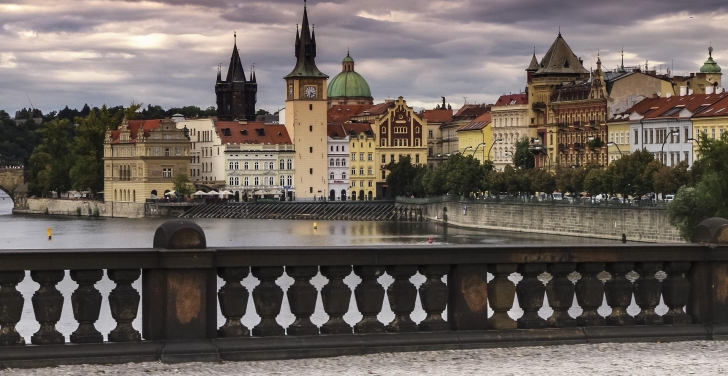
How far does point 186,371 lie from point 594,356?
10.4 ft

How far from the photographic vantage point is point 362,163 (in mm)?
176375

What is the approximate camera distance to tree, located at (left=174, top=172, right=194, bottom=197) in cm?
16112

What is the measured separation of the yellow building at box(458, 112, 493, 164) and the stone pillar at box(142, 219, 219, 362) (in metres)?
153

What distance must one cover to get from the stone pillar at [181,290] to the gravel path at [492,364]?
29cm

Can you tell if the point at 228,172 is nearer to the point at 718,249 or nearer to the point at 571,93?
the point at 571,93

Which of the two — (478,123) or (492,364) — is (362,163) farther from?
(492,364)

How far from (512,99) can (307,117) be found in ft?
72.1

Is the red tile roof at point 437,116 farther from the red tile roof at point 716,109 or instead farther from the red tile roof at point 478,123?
the red tile roof at point 716,109

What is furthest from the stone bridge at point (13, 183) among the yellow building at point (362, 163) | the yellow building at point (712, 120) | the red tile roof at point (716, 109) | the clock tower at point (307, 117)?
the red tile roof at point (716, 109)

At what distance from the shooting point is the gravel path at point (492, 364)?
11992 mm

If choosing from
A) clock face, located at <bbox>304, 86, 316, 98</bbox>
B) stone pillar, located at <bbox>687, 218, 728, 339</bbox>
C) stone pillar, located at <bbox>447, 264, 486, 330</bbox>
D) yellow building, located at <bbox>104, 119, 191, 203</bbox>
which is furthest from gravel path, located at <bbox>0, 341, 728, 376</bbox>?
clock face, located at <bbox>304, 86, 316, 98</bbox>

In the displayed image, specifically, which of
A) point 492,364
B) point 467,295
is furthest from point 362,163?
point 492,364

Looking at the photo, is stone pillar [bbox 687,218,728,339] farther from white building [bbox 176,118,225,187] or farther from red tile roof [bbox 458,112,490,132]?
white building [bbox 176,118,225,187]

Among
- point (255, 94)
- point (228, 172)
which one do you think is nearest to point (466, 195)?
point (228, 172)
